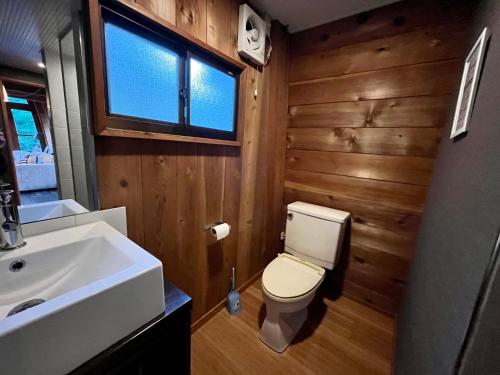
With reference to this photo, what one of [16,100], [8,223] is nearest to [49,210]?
[8,223]

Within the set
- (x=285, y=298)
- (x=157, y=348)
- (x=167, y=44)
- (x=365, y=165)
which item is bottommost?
(x=285, y=298)

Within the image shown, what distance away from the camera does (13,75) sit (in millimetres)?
703

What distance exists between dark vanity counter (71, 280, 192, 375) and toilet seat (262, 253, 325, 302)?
653 millimetres

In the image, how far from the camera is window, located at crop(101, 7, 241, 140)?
893 millimetres

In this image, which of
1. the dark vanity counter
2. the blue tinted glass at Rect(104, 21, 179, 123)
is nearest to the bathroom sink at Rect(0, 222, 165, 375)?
the dark vanity counter

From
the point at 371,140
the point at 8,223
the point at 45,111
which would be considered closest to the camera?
the point at 8,223

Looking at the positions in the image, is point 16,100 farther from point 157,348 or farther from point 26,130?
point 157,348

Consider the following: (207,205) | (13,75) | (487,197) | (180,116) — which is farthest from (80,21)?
(487,197)

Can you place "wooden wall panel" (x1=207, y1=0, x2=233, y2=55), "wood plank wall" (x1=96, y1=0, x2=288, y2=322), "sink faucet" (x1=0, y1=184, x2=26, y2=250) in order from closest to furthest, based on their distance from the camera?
"sink faucet" (x1=0, y1=184, x2=26, y2=250), "wood plank wall" (x1=96, y1=0, x2=288, y2=322), "wooden wall panel" (x1=207, y1=0, x2=233, y2=55)

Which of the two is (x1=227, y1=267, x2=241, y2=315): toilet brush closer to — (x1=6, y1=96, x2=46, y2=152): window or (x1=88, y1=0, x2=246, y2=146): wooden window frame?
(x1=88, y1=0, x2=246, y2=146): wooden window frame

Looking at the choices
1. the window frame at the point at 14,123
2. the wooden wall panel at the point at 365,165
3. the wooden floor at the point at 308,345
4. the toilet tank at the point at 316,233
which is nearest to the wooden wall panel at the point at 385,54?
the wooden wall panel at the point at 365,165

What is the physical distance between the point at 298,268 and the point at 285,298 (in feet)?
1.04

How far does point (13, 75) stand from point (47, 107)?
0.38ft

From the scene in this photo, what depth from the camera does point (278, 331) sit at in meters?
1.34
